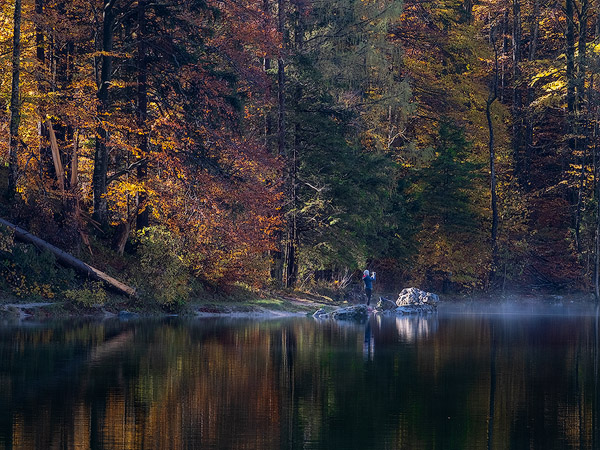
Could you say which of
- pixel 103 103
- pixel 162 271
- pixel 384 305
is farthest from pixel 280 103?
pixel 162 271

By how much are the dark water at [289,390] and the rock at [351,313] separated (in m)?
9.06

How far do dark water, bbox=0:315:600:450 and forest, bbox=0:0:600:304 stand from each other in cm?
927

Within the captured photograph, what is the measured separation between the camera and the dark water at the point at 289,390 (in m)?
10.7

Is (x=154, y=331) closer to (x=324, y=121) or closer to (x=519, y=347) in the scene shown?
(x=519, y=347)

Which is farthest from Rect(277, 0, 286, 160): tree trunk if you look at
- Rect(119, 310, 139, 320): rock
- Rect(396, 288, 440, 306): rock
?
Rect(119, 310, 139, 320): rock

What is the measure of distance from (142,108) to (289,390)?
2171 cm

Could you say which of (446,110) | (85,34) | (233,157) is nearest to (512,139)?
(446,110)

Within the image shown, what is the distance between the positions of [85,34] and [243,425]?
2591 centimetres

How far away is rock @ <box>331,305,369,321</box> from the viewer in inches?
1332

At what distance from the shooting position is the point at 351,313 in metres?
34.0

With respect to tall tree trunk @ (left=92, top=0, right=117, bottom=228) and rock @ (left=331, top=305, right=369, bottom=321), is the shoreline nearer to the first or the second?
rock @ (left=331, top=305, right=369, bottom=321)

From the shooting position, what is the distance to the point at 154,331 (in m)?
24.3

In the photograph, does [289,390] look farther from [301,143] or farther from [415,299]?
[301,143]

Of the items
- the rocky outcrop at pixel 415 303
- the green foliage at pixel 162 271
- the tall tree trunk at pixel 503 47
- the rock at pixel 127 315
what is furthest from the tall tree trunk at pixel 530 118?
the rock at pixel 127 315
